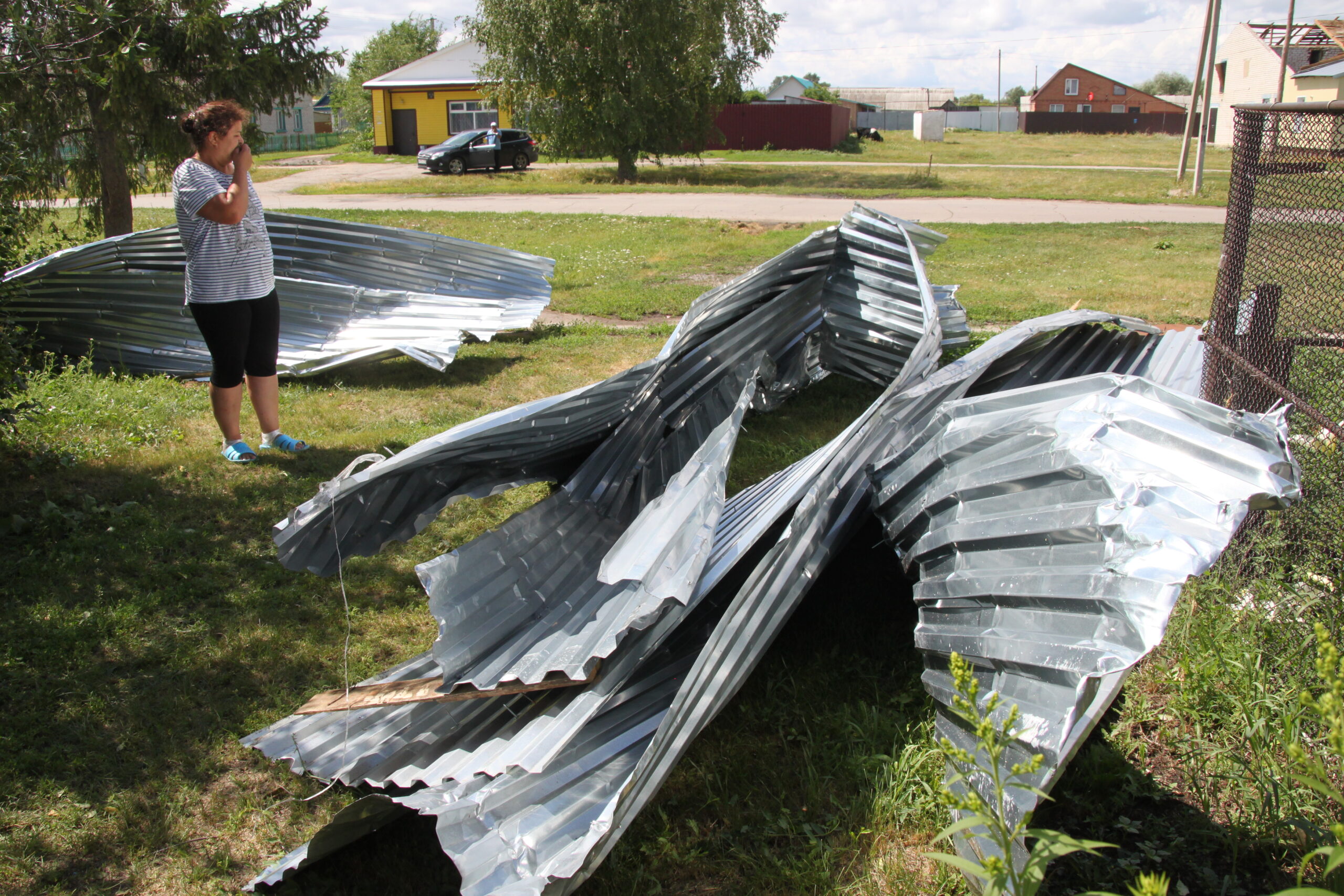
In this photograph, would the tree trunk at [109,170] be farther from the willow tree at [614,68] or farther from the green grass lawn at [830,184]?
the willow tree at [614,68]

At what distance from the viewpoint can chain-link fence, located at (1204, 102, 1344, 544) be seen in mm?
3514

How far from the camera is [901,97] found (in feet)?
254

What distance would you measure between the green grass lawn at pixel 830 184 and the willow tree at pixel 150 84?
1215cm

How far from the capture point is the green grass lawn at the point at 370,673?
8.13 feet

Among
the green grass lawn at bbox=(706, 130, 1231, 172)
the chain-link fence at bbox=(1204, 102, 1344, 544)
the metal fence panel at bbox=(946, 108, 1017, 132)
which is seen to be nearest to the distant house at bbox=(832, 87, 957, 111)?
the metal fence panel at bbox=(946, 108, 1017, 132)

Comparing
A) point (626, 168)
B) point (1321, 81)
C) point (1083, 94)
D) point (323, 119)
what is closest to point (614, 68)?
point (626, 168)

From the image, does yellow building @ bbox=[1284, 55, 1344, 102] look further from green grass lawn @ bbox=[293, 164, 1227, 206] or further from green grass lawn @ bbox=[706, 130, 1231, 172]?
green grass lawn @ bbox=[293, 164, 1227, 206]

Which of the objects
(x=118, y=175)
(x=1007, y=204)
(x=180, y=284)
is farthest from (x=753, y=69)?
(x=180, y=284)

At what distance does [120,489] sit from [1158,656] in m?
4.45

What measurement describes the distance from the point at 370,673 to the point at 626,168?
2169cm

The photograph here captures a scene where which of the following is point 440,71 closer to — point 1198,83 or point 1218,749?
point 1198,83

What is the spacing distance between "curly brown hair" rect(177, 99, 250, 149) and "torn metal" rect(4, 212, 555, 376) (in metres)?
1.84

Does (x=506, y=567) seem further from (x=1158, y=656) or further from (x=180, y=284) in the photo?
(x=180, y=284)

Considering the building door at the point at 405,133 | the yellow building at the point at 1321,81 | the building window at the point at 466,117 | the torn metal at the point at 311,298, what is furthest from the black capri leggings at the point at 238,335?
the building door at the point at 405,133
